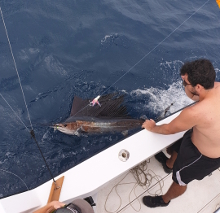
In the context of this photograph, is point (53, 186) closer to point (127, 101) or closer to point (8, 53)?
point (127, 101)

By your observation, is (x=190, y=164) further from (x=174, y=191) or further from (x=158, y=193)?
(x=158, y=193)

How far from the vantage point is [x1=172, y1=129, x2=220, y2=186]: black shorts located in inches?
86.0

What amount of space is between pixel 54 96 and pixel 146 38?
102 inches

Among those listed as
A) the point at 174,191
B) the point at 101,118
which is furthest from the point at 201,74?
the point at 101,118

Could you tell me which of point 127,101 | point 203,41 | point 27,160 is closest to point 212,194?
point 127,101

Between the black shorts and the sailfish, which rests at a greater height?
the black shorts

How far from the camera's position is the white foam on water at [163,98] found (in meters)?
4.02

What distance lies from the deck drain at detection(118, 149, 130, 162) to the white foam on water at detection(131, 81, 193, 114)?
173 cm

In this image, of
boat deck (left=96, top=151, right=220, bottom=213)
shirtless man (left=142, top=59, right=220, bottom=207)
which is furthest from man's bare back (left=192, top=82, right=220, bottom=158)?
boat deck (left=96, top=151, right=220, bottom=213)

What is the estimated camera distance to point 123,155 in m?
2.37

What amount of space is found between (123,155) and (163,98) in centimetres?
211

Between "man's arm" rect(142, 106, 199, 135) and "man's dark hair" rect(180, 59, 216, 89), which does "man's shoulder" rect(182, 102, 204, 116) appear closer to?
"man's arm" rect(142, 106, 199, 135)

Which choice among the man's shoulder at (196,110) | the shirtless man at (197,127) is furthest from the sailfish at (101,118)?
the man's shoulder at (196,110)

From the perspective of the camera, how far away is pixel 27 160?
314cm
